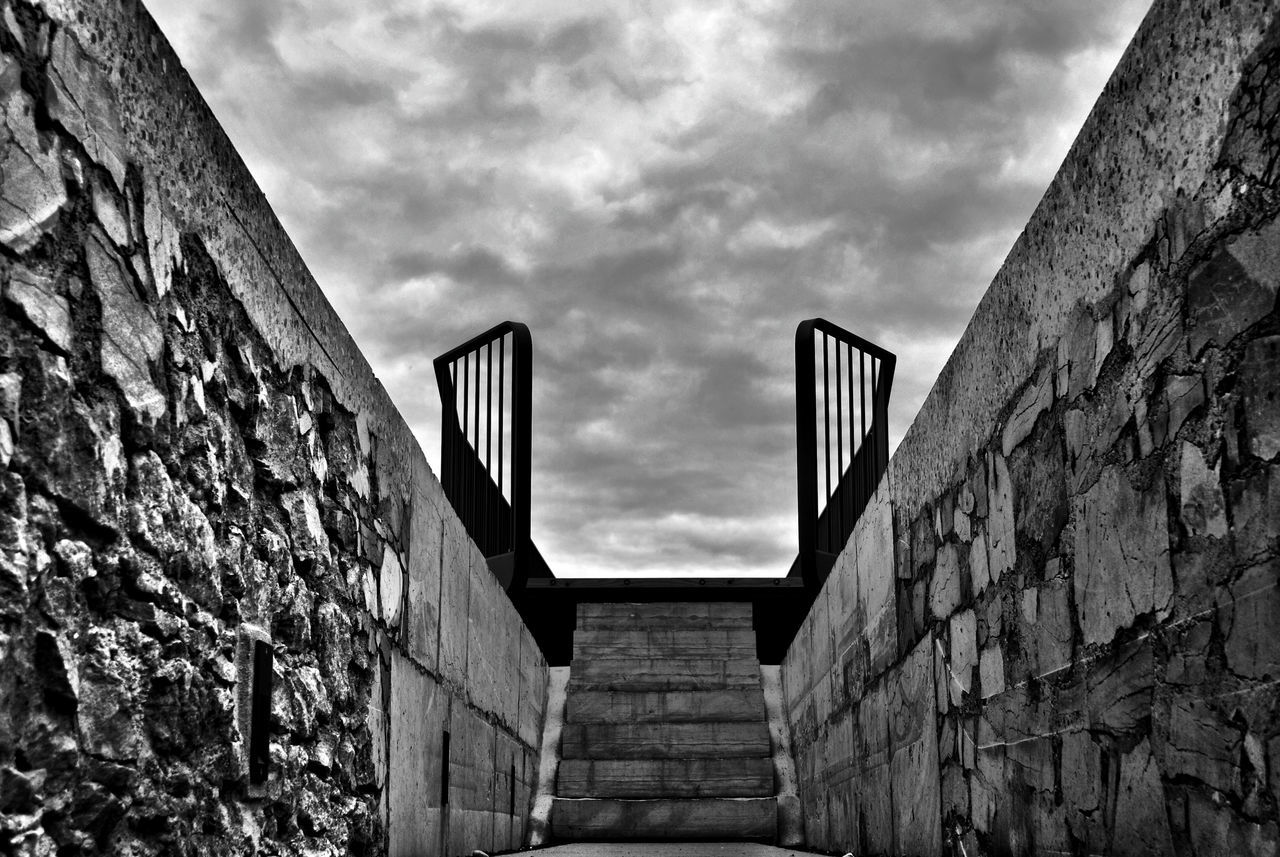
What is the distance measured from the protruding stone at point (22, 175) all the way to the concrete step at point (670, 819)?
655cm

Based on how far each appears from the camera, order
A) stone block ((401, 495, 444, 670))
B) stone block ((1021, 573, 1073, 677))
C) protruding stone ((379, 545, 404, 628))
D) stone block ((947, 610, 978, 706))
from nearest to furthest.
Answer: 1. stone block ((1021, 573, 1073, 677))
2. stone block ((947, 610, 978, 706))
3. protruding stone ((379, 545, 404, 628))
4. stone block ((401, 495, 444, 670))

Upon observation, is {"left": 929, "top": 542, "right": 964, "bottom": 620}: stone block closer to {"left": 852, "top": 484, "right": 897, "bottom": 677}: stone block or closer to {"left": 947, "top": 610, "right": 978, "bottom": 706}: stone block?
{"left": 947, "top": 610, "right": 978, "bottom": 706}: stone block

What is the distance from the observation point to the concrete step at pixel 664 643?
949cm

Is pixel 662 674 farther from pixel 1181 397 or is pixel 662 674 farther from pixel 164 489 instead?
pixel 1181 397

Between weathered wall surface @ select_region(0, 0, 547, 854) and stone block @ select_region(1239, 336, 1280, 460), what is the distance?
1587 millimetres

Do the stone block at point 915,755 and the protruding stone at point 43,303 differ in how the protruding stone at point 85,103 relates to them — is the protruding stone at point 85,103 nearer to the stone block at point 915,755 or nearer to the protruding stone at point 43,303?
the protruding stone at point 43,303

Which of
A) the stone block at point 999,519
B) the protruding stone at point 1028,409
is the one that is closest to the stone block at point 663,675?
the stone block at point 999,519

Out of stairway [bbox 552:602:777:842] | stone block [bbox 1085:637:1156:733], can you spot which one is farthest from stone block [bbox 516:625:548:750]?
stone block [bbox 1085:637:1156:733]

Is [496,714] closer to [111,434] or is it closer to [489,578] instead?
[489,578]

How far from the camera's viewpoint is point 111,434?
184cm

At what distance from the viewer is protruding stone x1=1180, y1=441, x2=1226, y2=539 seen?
176 centimetres

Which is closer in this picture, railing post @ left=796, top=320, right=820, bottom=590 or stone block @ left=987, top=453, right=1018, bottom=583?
stone block @ left=987, top=453, right=1018, bottom=583

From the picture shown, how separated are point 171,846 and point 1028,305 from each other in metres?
1.98

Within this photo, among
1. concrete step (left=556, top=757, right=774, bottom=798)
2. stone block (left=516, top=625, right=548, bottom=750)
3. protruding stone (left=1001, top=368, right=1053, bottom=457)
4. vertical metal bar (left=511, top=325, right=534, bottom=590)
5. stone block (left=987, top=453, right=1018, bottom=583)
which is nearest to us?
protruding stone (left=1001, top=368, right=1053, bottom=457)
